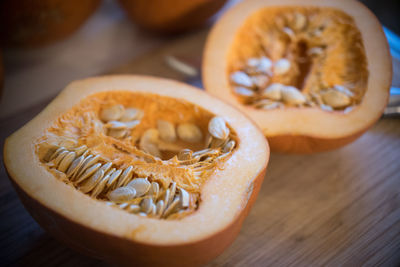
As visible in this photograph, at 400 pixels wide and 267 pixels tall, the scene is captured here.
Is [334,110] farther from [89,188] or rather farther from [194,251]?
[89,188]

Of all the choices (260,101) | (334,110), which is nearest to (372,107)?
(334,110)

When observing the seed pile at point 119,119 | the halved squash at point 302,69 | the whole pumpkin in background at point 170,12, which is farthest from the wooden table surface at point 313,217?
the whole pumpkin in background at point 170,12

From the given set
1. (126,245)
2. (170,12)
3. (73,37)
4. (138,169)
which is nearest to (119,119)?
(138,169)

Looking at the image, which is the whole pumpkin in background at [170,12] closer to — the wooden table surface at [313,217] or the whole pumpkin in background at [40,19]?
the whole pumpkin in background at [40,19]

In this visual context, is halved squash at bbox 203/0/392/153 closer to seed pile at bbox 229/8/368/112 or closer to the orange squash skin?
seed pile at bbox 229/8/368/112

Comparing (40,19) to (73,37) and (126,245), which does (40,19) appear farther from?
(126,245)

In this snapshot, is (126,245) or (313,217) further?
(313,217)
